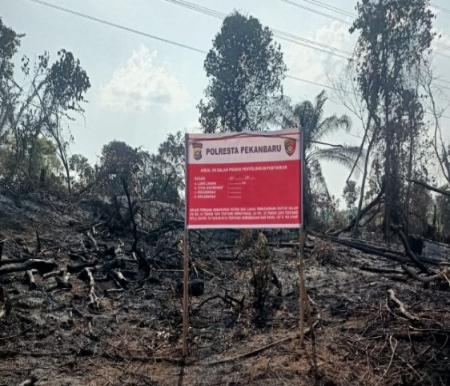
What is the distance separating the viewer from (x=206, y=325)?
5.89m

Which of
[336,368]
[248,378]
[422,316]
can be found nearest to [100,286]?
[248,378]

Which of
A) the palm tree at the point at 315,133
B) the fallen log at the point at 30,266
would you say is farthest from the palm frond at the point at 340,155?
the fallen log at the point at 30,266

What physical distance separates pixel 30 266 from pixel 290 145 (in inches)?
198

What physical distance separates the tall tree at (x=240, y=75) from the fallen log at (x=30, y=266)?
52.2 ft

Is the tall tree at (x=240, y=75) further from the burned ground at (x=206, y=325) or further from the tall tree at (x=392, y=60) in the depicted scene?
the burned ground at (x=206, y=325)

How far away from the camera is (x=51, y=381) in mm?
4207

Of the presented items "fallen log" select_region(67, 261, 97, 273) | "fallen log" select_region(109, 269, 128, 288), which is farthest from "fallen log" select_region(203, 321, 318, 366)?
"fallen log" select_region(67, 261, 97, 273)

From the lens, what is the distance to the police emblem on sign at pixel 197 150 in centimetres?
531

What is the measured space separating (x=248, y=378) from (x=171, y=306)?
8.68ft

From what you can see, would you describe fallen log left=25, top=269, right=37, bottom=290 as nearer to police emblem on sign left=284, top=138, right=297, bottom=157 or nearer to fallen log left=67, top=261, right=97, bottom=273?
fallen log left=67, top=261, right=97, bottom=273

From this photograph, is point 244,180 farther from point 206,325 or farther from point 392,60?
point 392,60

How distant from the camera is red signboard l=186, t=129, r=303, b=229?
16.3 feet

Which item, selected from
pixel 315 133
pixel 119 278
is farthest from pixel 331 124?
pixel 119 278

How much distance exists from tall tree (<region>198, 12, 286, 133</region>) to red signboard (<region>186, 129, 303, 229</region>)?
→ 57.6 feet
